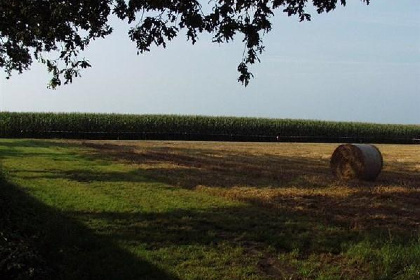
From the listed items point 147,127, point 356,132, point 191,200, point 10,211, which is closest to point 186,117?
Result: point 147,127

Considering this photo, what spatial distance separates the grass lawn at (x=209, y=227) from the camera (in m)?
5.87

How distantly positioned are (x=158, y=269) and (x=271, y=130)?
5205cm

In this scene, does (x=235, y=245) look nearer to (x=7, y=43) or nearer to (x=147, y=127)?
(x=7, y=43)

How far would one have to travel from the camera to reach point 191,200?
10.6m

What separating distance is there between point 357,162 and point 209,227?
8.49 m

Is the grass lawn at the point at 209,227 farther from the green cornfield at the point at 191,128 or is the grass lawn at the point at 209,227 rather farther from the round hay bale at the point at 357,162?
the green cornfield at the point at 191,128

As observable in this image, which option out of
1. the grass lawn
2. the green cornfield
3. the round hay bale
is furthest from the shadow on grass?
the green cornfield

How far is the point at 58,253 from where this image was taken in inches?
250

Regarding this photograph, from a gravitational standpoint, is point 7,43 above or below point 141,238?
above

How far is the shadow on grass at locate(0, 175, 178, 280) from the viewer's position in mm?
4867

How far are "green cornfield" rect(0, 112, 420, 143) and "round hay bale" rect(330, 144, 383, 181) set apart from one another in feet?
120

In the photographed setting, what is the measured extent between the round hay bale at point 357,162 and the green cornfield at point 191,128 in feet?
120

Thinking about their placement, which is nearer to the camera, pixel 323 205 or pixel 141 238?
pixel 141 238

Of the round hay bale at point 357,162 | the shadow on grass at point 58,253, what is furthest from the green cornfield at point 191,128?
the shadow on grass at point 58,253
